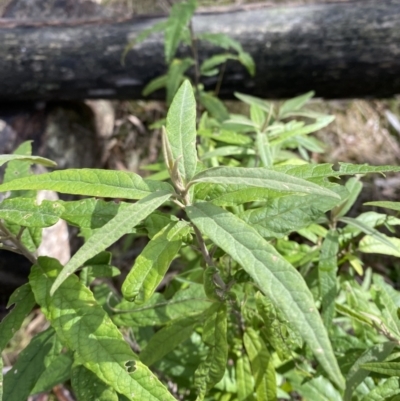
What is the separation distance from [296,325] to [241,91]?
7.11ft

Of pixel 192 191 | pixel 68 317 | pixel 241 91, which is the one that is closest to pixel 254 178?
pixel 192 191

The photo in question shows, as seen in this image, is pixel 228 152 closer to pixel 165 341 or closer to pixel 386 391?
pixel 165 341

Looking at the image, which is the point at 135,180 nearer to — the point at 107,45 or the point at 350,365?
the point at 350,365

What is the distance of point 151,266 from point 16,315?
0.42 m

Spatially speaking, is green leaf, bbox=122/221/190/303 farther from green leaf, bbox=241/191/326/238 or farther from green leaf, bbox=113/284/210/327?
green leaf, bbox=113/284/210/327

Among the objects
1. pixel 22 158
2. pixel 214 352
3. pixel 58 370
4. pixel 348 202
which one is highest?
pixel 22 158

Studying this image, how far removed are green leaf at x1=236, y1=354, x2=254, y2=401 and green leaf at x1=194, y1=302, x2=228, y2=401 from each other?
31cm

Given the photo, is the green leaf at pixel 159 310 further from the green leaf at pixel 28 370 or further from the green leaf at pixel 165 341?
the green leaf at pixel 28 370

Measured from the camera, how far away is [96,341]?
0.93 meters

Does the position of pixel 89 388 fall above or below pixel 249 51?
below

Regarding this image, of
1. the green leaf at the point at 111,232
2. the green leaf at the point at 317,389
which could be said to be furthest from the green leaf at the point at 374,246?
the green leaf at the point at 111,232

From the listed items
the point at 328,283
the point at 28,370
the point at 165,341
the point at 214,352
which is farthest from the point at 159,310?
the point at 328,283

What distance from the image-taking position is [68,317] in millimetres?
947

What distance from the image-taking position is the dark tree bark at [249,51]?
7.93 feet
